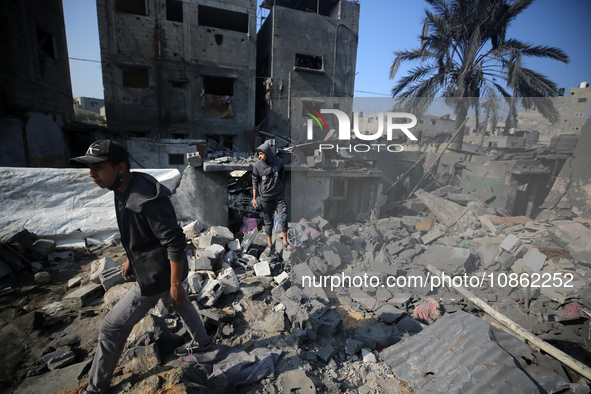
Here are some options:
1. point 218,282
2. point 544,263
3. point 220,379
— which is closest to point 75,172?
point 218,282

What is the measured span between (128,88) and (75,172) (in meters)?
12.0

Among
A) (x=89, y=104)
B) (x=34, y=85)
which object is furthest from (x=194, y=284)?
(x=89, y=104)

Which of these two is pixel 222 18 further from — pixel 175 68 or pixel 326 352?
pixel 326 352

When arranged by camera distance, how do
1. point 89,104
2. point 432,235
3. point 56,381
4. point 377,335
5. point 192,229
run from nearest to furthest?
point 56,381 < point 377,335 < point 192,229 < point 432,235 < point 89,104

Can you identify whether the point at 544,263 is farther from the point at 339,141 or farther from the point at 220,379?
the point at 220,379

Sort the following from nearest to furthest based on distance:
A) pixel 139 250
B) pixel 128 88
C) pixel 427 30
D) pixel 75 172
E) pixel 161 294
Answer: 1. pixel 139 250
2. pixel 161 294
3. pixel 75 172
4. pixel 427 30
5. pixel 128 88

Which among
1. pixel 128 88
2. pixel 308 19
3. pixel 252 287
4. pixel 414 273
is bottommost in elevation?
pixel 414 273

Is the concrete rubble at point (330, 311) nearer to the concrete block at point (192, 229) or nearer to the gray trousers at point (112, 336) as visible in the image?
the concrete block at point (192, 229)

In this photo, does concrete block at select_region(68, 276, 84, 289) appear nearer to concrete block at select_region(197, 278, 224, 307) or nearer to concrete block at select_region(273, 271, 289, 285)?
concrete block at select_region(197, 278, 224, 307)

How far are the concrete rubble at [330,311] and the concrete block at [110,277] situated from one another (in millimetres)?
14

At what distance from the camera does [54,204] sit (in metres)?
5.19

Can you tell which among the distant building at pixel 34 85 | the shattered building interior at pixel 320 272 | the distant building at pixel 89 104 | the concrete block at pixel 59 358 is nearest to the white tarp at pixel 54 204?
the shattered building interior at pixel 320 272

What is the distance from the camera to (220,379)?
230cm

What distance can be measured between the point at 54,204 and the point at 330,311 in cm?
564
